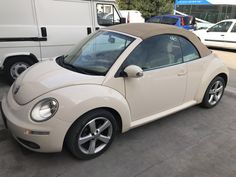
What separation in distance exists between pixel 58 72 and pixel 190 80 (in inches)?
74.8

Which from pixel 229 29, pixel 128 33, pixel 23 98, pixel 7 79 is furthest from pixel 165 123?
pixel 229 29

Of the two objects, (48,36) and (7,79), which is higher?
(48,36)

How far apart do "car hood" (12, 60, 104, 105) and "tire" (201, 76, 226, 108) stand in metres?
2.13

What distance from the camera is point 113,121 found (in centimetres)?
265

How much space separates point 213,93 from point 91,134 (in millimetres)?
2449

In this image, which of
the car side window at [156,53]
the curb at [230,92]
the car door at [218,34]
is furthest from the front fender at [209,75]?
the car door at [218,34]

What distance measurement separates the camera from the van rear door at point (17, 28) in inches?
174

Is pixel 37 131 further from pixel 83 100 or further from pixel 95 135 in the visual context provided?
→ pixel 95 135

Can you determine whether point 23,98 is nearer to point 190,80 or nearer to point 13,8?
point 190,80

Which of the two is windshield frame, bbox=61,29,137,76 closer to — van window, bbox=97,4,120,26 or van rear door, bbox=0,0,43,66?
van rear door, bbox=0,0,43,66

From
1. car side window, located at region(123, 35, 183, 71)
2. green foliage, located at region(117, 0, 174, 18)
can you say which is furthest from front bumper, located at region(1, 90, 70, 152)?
green foliage, located at region(117, 0, 174, 18)

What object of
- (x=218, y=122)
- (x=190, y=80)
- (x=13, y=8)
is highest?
(x=13, y=8)

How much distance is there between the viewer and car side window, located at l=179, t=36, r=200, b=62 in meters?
3.29

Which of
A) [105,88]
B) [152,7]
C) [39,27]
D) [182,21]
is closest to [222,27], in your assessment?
[182,21]
